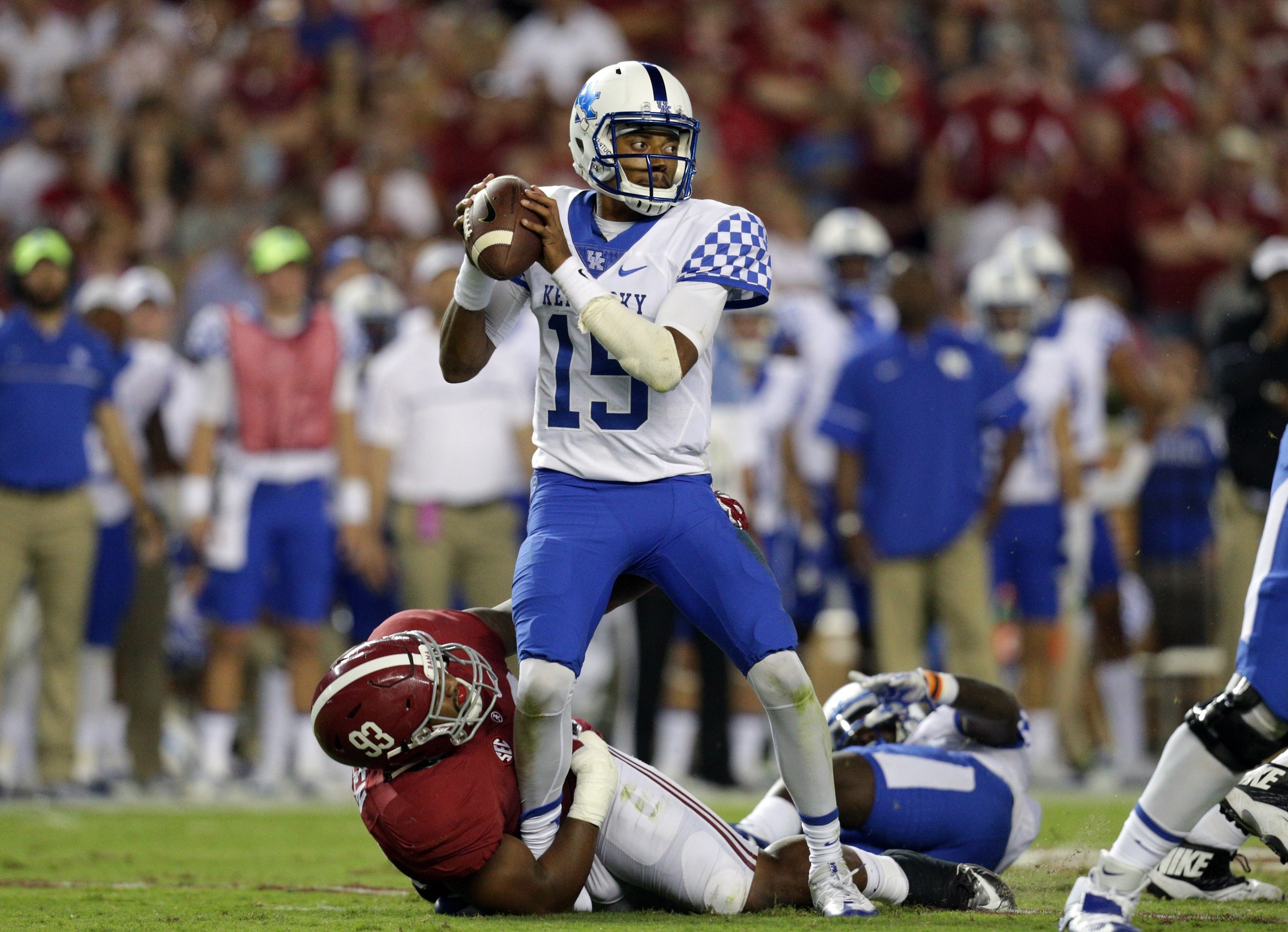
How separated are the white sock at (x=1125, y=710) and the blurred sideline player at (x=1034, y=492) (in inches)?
10.5

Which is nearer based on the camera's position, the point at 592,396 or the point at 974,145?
the point at 592,396

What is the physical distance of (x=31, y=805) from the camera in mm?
7168

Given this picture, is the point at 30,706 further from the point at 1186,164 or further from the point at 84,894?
the point at 1186,164

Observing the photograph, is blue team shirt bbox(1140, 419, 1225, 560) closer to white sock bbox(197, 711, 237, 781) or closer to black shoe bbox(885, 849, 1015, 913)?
white sock bbox(197, 711, 237, 781)

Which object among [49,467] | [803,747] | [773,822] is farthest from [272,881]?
[49,467]

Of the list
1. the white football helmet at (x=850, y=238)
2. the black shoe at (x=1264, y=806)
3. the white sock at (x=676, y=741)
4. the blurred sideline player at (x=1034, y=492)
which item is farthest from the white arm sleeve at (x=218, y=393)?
the black shoe at (x=1264, y=806)

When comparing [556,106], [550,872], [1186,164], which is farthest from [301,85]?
[550,872]

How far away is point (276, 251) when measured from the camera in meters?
7.84

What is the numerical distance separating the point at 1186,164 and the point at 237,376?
6.25 meters

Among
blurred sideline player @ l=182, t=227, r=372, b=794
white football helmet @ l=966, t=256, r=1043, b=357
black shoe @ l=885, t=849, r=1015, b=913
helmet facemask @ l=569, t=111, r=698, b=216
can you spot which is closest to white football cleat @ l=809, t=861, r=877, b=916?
black shoe @ l=885, t=849, r=1015, b=913

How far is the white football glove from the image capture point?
3.97 meters

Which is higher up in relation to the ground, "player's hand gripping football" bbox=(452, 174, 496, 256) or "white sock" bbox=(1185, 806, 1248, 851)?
"player's hand gripping football" bbox=(452, 174, 496, 256)

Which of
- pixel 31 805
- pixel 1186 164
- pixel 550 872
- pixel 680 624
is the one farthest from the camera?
pixel 1186 164

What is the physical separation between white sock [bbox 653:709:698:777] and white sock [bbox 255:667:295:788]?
1741 millimetres
